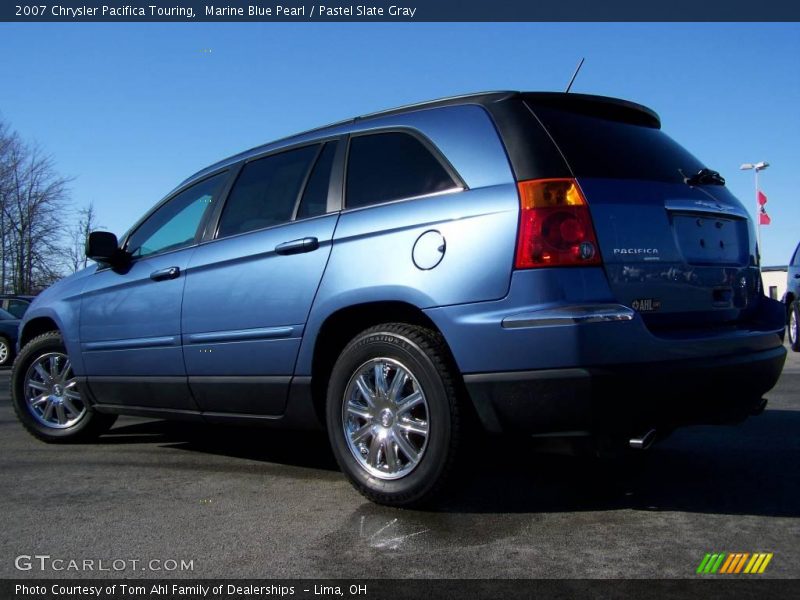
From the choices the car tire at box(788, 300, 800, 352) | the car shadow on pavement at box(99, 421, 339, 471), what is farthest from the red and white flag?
the car shadow on pavement at box(99, 421, 339, 471)

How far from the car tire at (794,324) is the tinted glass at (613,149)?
9.22 m

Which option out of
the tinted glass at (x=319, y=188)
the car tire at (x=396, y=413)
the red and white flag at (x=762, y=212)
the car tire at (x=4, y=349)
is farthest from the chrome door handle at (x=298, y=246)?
the red and white flag at (x=762, y=212)

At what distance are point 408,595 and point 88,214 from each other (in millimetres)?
35104

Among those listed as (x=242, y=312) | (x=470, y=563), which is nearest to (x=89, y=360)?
(x=242, y=312)

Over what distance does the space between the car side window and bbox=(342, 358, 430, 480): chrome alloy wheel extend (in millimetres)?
1698

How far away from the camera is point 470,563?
2.72 meters

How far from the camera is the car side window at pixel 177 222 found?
15.5 feet

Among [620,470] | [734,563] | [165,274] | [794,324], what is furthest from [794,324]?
[734,563]

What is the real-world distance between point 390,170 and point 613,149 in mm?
999

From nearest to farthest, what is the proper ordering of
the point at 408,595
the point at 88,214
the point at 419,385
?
1. the point at 408,595
2. the point at 419,385
3. the point at 88,214

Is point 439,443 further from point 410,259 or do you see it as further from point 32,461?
point 32,461

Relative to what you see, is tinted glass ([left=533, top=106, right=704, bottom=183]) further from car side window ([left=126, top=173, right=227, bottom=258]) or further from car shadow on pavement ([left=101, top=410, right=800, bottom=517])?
car side window ([left=126, top=173, right=227, bottom=258])

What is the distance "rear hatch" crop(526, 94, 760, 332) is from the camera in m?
3.11

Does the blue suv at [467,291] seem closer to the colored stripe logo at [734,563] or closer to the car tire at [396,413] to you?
the car tire at [396,413]
